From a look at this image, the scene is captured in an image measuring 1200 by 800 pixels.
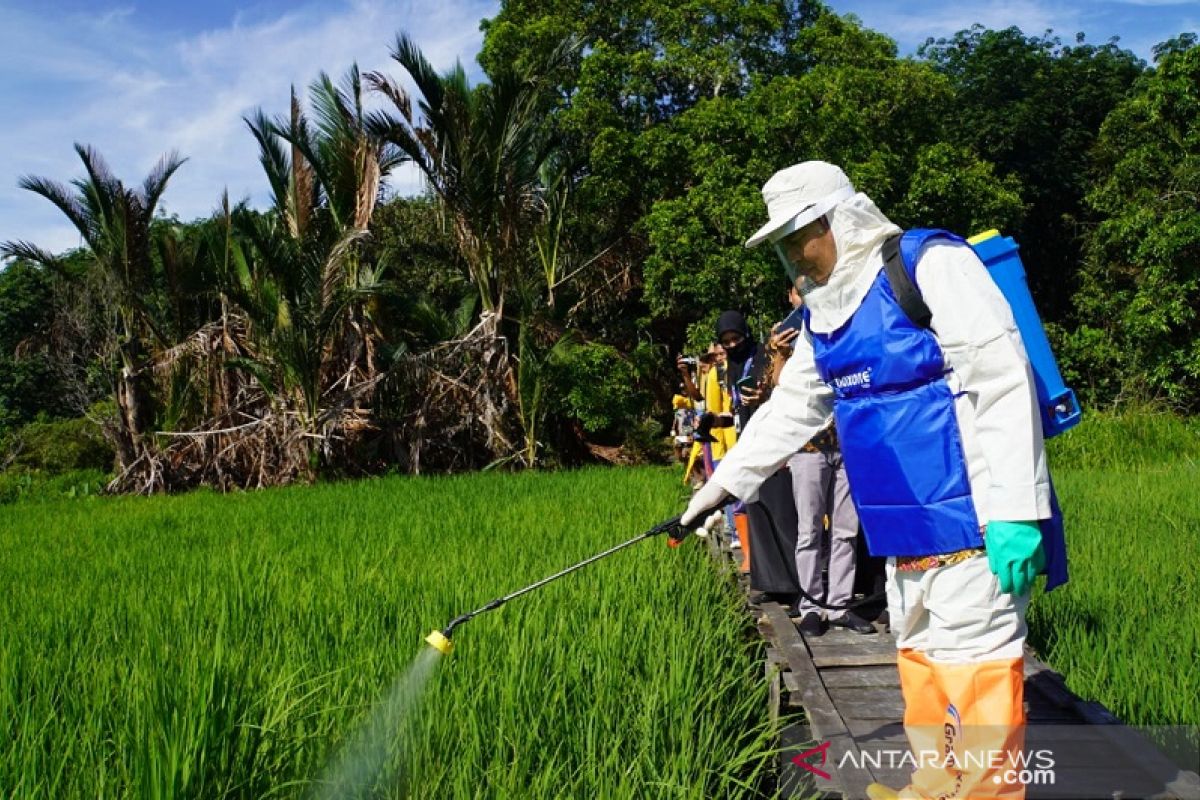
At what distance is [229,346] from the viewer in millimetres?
13750

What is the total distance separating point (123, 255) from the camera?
42.5ft

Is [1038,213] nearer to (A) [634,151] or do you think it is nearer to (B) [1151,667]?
(A) [634,151]

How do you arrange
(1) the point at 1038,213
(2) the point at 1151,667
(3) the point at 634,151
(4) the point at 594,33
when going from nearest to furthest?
(2) the point at 1151,667 → (3) the point at 634,151 → (4) the point at 594,33 → (1) the point at 1038,213

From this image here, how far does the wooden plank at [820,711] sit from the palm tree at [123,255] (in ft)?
38.1

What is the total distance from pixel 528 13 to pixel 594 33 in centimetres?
144

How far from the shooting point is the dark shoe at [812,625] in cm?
394

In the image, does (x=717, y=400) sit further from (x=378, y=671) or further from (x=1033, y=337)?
(x=1033, y=337)

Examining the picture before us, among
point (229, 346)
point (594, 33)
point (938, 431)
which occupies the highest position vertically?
point (594, 33)

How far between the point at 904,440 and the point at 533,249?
560 inches

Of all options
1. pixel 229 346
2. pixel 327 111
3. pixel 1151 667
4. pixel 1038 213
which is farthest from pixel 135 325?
pixel 1038 213

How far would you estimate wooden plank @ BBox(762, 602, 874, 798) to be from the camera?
2377 mm

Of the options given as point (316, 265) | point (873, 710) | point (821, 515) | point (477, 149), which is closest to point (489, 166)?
point (477, 149)

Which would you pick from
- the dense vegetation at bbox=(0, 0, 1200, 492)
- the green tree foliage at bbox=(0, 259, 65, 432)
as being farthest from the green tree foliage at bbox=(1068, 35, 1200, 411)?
the green tree foliage at bbox=(0, 259, 65, 432)

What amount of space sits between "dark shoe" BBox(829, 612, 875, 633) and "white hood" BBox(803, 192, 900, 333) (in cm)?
204
